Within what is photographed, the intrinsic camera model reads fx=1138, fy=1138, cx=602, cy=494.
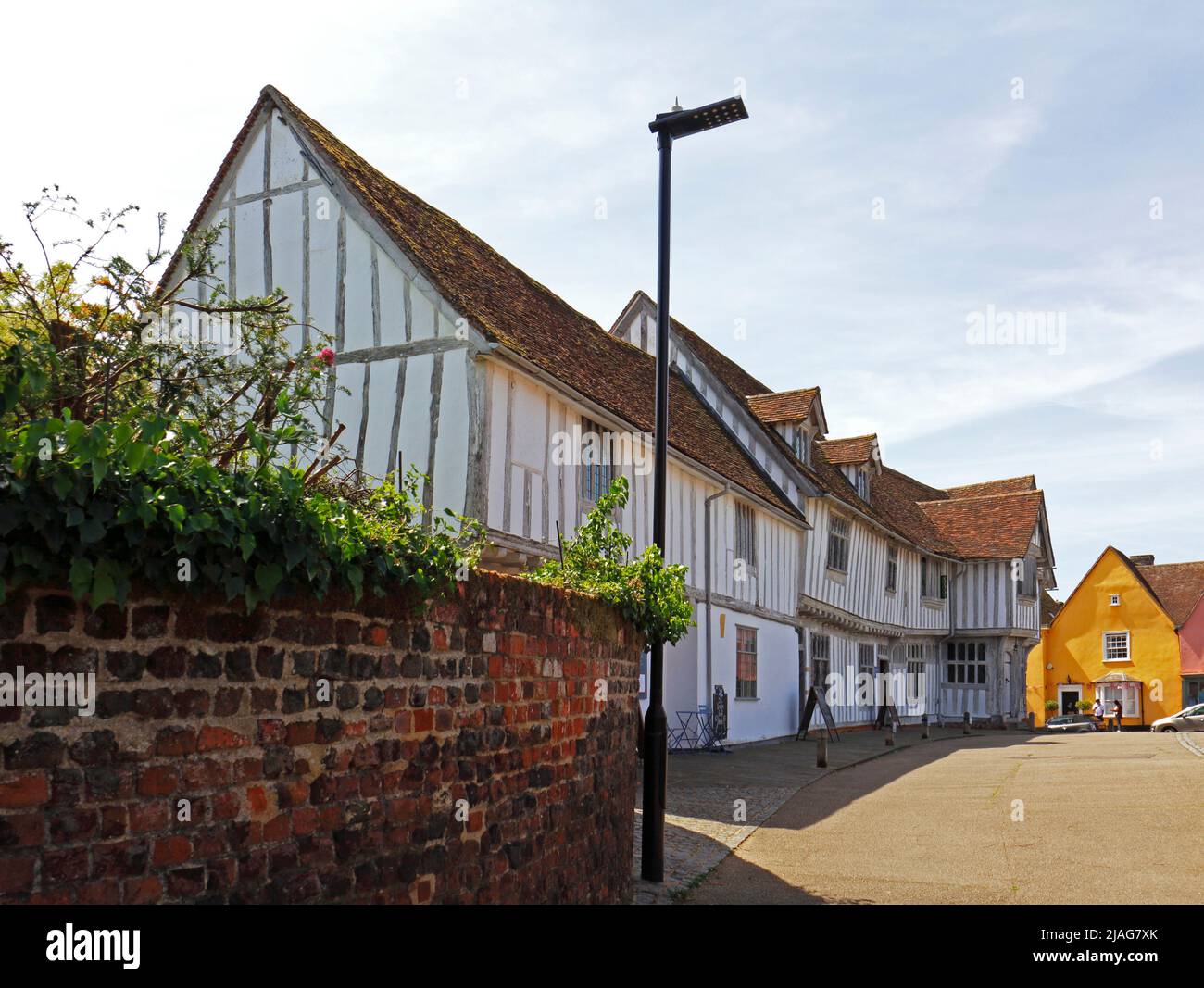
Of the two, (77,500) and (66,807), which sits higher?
(77,500)

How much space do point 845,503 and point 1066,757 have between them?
784 centimetres

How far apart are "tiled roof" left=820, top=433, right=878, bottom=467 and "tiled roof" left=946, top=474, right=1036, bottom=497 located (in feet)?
53.2

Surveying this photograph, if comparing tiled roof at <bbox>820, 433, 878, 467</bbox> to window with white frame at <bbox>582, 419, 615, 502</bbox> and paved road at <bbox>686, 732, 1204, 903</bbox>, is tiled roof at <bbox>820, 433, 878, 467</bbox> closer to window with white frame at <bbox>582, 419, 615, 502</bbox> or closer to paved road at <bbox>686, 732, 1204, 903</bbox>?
paved road at <bbox>686, 732, 1204, 903</bbox>

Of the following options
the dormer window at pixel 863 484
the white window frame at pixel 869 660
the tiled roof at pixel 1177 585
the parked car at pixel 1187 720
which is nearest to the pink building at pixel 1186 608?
the tiled roof at pixel 1177 585

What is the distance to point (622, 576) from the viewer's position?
758 cm

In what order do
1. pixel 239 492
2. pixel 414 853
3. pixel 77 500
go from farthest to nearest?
pixel 414 853 < pixel 239 492 < pixel 77 500

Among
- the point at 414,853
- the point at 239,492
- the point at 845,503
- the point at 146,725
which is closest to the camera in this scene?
the point at 146,725

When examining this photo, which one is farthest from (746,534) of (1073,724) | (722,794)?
(1073,724)

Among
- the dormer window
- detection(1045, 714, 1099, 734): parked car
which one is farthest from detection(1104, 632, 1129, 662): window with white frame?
the dormer window

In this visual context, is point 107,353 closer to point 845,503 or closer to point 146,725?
point 146,725

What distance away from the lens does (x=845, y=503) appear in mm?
26062

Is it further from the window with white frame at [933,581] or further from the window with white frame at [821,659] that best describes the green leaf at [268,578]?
the window with white frame at [933,581]

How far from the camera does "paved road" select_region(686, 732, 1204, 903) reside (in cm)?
798
